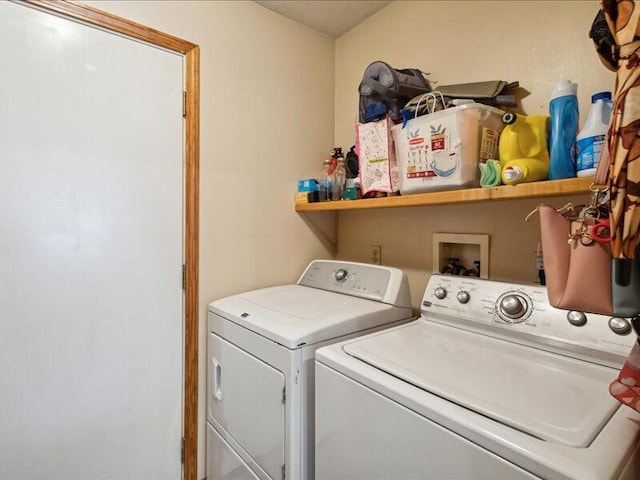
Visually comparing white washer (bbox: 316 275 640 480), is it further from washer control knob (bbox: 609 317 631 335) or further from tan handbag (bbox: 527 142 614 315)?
tan handbag (bbox: 527 142 614 315)

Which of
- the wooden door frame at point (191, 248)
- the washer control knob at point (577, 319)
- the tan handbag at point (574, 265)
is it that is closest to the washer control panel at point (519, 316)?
the washer control knob at point (577, 319)

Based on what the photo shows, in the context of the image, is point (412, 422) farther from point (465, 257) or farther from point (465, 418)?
point (465, 257)

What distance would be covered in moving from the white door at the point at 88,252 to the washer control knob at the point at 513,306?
4.46 feet

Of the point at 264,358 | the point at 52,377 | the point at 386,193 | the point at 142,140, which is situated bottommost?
the point at 52,377

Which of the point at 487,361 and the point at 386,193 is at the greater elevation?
the point at 386,193

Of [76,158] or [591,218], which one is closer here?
[591,218]

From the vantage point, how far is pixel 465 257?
5.14 feet

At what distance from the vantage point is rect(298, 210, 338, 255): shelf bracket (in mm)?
2070

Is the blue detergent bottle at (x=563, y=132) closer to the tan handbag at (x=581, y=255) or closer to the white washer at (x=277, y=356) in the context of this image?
the tan handbag at (x=581, y=255)

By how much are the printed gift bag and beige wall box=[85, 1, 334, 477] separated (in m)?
0.52

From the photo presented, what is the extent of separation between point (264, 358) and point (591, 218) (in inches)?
41.0

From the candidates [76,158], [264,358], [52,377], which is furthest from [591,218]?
[52,377]

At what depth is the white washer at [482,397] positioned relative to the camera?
648mm

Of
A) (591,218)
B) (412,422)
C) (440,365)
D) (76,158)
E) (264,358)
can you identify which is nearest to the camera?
(591,218)
